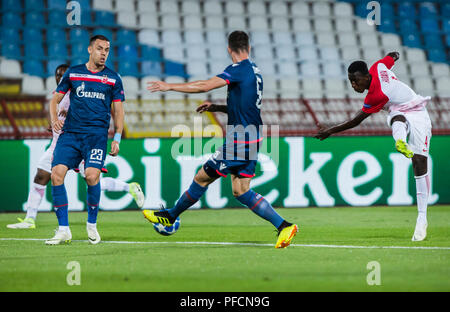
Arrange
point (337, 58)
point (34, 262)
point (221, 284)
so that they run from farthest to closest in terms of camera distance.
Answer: point (337, 58)
point (34, 262)
point (221, 284)

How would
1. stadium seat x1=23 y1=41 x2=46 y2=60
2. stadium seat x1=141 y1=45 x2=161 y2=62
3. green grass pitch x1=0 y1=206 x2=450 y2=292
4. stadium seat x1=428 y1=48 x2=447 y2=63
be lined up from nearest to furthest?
green grass pitch x1=0 y1=206 x2=450 y2=292, stadium seat x1=23 y1=41 x2=46 y2=60, stadium seat x1=141 y1=45 x2=161 y2=62, stadium seat x1=428 y1=48 x2=447 y2=63

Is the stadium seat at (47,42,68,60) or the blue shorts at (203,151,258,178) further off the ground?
the stadium seat at (47,42,68,60)

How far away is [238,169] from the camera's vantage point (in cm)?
747

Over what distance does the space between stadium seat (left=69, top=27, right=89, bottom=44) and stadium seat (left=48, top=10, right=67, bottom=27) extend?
322 mm

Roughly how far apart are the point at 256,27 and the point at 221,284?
14446 mm

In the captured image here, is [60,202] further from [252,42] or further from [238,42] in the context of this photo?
[252,42]

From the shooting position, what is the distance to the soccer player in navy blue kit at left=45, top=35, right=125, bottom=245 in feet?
25.5

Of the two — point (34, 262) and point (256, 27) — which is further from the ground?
point (256, 27)

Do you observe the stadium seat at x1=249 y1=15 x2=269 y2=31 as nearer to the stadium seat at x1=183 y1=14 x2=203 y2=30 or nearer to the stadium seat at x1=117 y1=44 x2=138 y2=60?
the stadium seat at x1=183 y1=14 x2=203 y2=30

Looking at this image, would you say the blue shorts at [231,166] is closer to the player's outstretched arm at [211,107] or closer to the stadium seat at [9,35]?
the player's outstretched arm at [211,107]

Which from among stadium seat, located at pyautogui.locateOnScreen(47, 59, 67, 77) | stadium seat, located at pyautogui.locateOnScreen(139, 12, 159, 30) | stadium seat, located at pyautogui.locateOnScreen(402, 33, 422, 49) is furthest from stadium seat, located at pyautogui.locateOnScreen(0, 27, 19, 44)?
stadium seat, located at pyautogui.locateOnScreen(402, 33, 422, 49)
